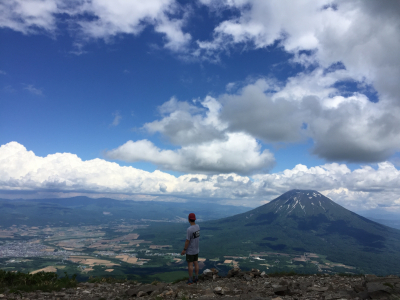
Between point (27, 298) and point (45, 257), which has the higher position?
point (27, 298)

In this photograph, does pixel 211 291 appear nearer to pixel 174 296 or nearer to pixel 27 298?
pixel 174 296

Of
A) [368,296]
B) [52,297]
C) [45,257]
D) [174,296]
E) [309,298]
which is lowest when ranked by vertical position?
[45,257]

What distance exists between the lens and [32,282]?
13555mm

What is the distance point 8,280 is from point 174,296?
1152cm

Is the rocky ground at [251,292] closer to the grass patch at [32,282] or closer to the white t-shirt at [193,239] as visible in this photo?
the grass patch at [32,282]

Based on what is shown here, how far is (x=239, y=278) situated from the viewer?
15789 mm

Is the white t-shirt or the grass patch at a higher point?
the white t-shirt

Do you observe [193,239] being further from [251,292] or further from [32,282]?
[32,282]

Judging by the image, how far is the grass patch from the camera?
12.2 meters

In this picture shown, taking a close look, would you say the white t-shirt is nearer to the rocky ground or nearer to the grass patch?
the rocky ground

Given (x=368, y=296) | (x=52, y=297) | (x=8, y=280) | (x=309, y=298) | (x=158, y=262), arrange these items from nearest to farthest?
1. (x=368, y=296)
2. (x=309, y=298)
3. (x=52, y=297)
4. (x=8, y=280)
5. (x=158, y=262)

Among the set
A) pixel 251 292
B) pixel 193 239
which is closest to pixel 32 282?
pixel 193 239

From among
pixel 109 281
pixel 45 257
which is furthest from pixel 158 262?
pixel 109 281

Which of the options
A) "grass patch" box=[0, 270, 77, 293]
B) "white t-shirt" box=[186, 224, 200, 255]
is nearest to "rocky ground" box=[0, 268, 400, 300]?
"grass patch" box=[0, 270, 77, 293]
